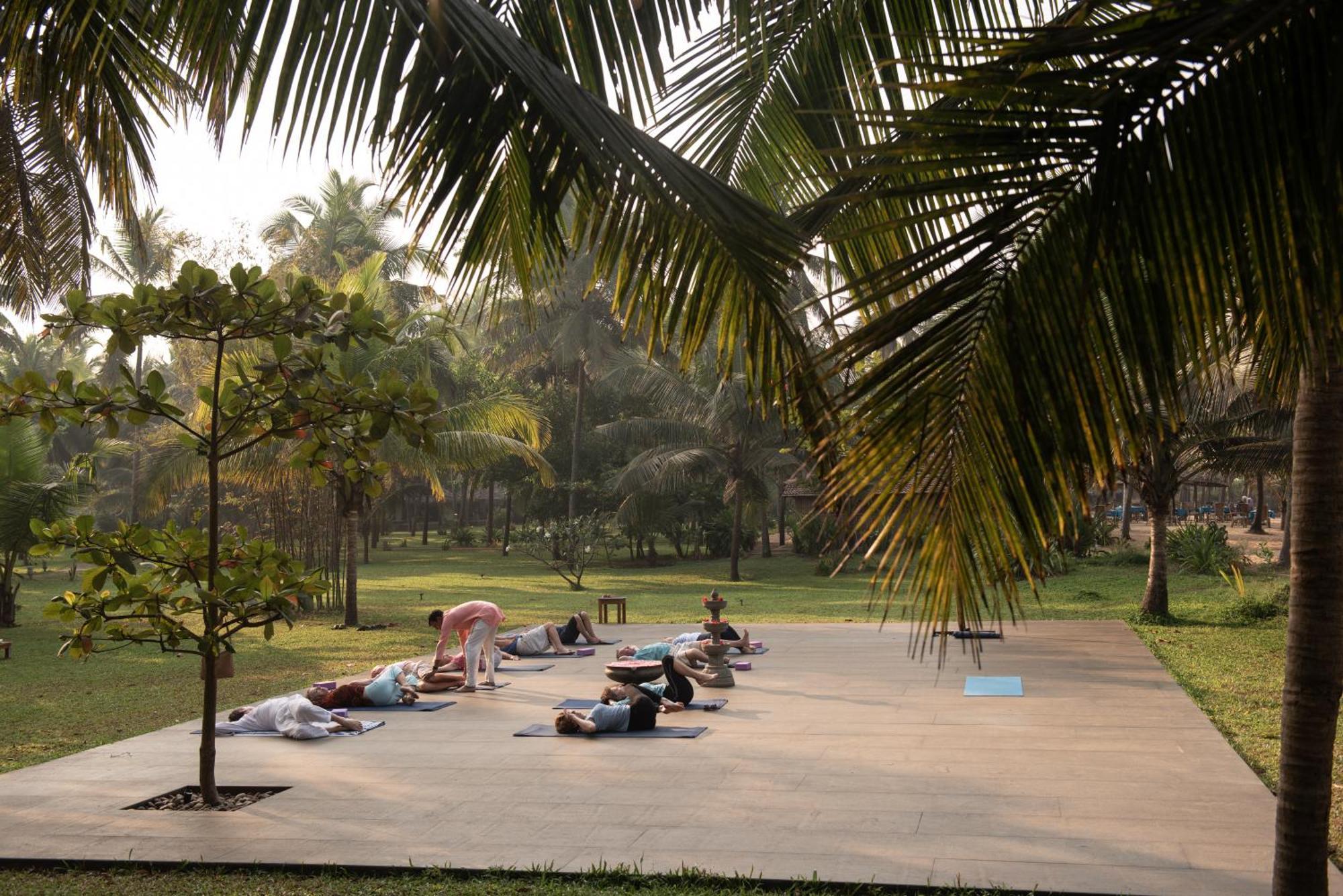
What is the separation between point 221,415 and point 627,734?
403 centimetres

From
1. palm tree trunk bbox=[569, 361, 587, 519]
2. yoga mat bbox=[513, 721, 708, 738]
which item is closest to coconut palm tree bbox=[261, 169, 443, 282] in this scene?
palm tree trunk bbox=[569, 361, 587, 519]

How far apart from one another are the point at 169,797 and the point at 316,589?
208 cm

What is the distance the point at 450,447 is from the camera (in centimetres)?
1941

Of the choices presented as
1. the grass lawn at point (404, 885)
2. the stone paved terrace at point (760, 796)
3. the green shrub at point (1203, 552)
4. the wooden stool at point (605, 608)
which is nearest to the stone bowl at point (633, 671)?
the stone paved terrace at point (760, 796)

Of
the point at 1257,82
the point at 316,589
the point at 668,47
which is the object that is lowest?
the point at 316,589

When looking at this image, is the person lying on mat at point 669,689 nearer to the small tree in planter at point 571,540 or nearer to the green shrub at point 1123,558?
the small tree in planter at point 571,540

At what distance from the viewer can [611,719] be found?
9.07m

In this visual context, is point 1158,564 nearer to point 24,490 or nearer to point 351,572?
point 351,572

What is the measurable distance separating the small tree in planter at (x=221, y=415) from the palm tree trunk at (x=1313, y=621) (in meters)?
3.95

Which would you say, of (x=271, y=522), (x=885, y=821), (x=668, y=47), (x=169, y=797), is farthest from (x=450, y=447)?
(x=668, y=47)

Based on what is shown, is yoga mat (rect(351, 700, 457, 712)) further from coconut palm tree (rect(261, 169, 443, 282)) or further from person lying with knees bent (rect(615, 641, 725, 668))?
coconut palm tree (rect(261, 169, 443, 282))

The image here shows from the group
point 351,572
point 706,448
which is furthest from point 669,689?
point 706,448

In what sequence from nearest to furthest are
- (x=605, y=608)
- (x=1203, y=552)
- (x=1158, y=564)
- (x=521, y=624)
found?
(x=1158, y=564), (x=605, y=608), (x=521, y=624), (x=1203, y=552)

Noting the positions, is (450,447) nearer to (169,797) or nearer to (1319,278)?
(169,797)
